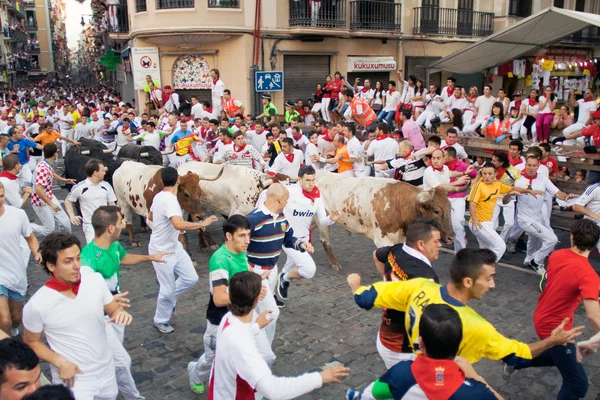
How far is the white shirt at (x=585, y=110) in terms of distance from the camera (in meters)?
12.0

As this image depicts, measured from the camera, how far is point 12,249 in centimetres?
537

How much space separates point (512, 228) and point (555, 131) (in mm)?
4863

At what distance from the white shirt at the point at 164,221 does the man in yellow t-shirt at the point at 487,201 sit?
4.21 meters

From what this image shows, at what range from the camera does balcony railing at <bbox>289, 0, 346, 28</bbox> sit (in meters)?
21.8

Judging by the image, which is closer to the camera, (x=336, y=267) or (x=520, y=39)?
(x=336, y=267)

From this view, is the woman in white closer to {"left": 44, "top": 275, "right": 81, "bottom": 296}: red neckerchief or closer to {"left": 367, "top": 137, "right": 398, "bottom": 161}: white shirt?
{"left": 367, "top": 137, "right": 398, "bottom": 161}: white shirt

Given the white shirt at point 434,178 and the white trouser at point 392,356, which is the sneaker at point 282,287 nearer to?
the white shirt at point 434,178

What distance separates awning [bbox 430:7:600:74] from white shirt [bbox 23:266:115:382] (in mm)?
11296

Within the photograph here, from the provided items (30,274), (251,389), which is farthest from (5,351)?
(30,274)

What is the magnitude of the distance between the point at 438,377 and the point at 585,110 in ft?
37.2

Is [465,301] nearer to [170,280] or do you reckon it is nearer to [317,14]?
[170,280]

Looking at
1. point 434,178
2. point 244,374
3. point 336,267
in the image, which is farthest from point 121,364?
point 434,178

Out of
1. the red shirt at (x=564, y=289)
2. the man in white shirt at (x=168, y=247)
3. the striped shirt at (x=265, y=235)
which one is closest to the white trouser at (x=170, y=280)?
the man in white shirt at (x=168, y=247)

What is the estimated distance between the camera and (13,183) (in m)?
7.64
